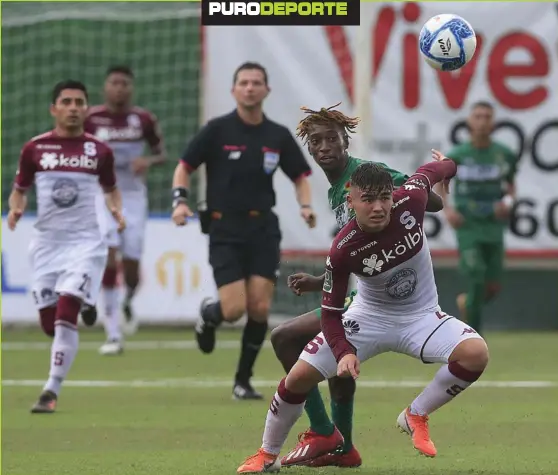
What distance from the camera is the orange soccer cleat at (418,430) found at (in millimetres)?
7156

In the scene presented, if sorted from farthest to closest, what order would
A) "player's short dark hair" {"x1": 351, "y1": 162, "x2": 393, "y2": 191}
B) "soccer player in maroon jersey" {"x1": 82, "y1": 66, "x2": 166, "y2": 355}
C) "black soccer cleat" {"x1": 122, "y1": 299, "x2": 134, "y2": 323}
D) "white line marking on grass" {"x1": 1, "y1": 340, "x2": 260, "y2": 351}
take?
1. "black soccer cleat" {"x1": 122, "y1": 299, "x2": 134, "y2": 323}
2. "white line marking on grass" {"x1": 1, "y1": 340, "x2": 260, "y2": 351}
3. "soccer player in maroon jersey" {"x1": 82, "y1": 66, "x2": 166, "y2": 355}
4. "player's short dark hair" {"x1": 351, "y1": 162, "x2": 393, "y2": 191}

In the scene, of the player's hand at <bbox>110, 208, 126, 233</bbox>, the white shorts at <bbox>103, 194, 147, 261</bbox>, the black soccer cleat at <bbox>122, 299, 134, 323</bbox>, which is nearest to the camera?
the player's hand at <bbox>110, 208, 126, 233</bbox>

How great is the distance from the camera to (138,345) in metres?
16.0

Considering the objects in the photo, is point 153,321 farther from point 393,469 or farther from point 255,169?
point 393,469

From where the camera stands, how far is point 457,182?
1530 cm

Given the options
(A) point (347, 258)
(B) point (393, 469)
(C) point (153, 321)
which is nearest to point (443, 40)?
(A) point (347, 258)

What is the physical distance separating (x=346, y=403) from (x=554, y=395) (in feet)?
11.5

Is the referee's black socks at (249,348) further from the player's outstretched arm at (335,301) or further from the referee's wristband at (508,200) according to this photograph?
the referee's wristband at (508,200)

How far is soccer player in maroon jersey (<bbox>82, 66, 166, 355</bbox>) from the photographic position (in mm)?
14945

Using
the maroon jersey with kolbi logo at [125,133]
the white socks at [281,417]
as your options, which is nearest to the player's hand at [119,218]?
the white socks at [281,417]

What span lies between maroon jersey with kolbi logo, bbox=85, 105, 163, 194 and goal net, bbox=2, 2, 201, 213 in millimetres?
3815

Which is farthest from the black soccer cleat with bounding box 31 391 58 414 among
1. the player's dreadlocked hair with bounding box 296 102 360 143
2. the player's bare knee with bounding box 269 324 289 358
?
the player's dreadlocked hair with bounding box 296 102 360 143

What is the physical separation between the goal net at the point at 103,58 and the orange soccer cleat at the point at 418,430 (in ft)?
39.4

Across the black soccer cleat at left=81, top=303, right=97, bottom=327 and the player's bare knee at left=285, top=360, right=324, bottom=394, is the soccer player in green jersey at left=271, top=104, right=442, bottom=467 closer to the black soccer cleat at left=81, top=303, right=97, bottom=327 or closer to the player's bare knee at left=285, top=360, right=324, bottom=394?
the player's bare knee at left=285, top=360, right=324, bottom=394
